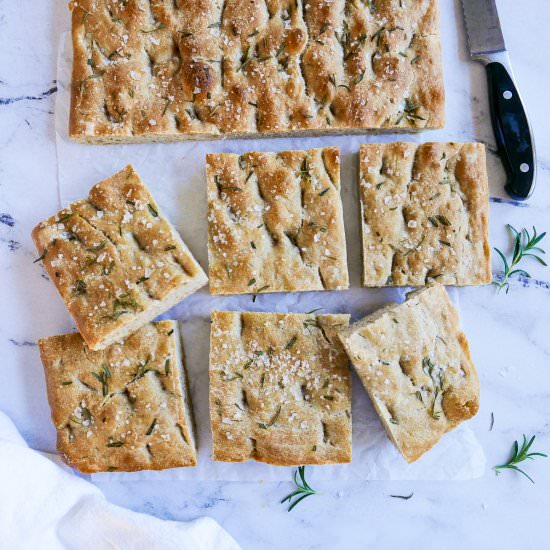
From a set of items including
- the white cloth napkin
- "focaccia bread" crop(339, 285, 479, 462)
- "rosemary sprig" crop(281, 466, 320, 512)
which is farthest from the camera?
"rosemary sprig" crop(281, 466, 320, 512)

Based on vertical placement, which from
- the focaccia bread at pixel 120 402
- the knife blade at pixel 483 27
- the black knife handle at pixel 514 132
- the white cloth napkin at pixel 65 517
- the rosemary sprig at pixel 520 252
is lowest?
the white cloth napkin at pixel 65 517

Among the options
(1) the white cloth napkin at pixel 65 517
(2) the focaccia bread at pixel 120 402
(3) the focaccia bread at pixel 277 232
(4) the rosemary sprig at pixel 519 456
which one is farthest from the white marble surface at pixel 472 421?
(3) the focaccia bread at pixel 277 232

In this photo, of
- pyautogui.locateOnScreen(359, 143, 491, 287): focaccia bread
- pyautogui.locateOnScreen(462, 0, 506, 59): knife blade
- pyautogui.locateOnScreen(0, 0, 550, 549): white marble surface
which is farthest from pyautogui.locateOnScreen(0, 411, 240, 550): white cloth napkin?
pyautogui.locateOnScreen(462, 0, 506, 59): knife blade

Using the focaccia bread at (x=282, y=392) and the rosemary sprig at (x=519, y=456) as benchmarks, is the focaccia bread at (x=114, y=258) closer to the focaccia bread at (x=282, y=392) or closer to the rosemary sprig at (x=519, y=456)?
the focaccia bread at (x=282, y=392)

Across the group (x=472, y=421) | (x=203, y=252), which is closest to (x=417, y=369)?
(x=472, y=421)

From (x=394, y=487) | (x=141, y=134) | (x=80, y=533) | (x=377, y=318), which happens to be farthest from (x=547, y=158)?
(x=80, y=533)

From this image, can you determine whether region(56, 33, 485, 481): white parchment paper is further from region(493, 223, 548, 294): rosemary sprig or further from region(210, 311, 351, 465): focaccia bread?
region(493, 223, 548, 294): rosemary sprig

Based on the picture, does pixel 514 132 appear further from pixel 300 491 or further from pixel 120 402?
pixel 120 402
